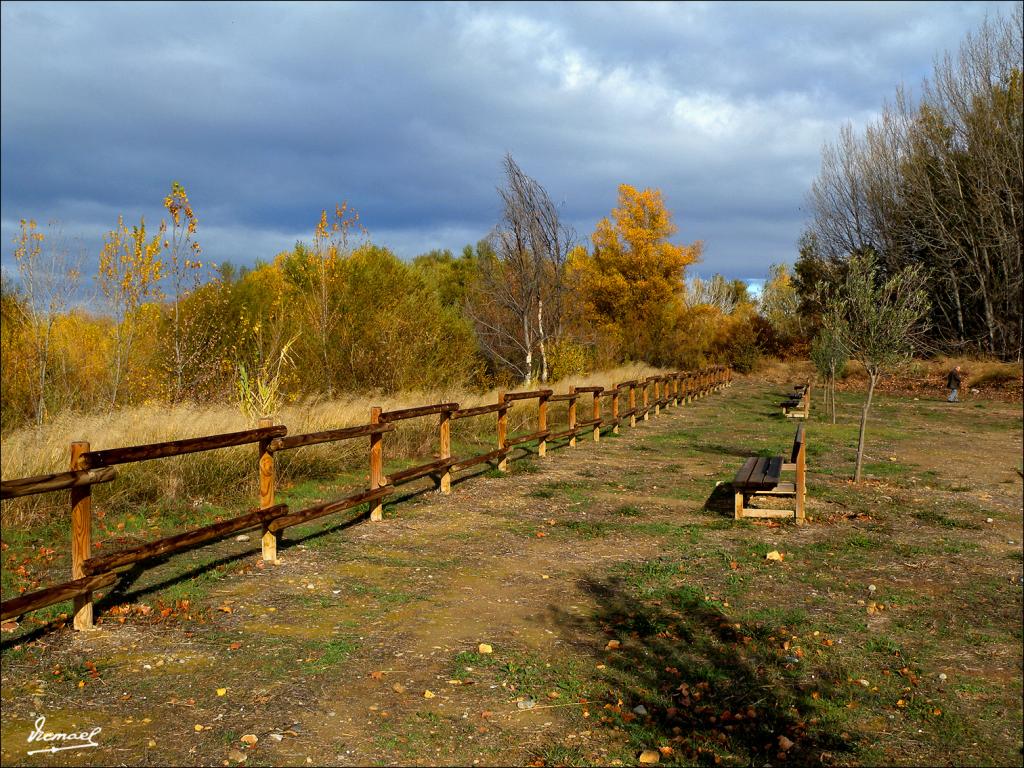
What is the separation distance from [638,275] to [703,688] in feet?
141

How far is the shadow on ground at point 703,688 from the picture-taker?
415 centimetres

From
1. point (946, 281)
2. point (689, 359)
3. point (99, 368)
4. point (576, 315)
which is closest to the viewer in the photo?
point (99, 368)

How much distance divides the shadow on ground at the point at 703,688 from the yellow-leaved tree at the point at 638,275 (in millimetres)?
39292

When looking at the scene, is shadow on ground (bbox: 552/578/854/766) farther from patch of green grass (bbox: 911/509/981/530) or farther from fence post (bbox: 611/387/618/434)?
fence post (bbox: 611/387/618/434)

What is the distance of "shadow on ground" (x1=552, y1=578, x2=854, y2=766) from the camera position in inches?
163

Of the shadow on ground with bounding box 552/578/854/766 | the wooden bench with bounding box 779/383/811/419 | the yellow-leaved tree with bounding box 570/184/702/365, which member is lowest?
the shadow on ground with bounding box 552/578/854/766

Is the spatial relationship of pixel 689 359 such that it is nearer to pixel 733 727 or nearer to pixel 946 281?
pixel 946 281

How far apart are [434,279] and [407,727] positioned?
62.6 ft

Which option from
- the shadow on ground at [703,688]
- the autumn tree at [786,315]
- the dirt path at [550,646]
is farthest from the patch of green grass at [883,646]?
the autumn tree at [786,315]

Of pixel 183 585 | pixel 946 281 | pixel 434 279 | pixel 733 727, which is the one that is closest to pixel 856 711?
pixel 733 727

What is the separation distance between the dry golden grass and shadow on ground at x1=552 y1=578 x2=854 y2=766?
5934 millimetres

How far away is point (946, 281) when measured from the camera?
130 feet

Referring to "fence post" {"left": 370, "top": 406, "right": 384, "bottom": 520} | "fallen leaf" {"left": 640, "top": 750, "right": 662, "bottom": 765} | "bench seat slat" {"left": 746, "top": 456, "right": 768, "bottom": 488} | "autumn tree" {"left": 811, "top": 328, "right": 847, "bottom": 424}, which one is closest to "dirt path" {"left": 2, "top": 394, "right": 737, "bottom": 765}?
"fence post" {"left": 370, "top": 406, "right": 384, "bottom": 520}

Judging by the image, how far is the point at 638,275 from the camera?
4644 cm
